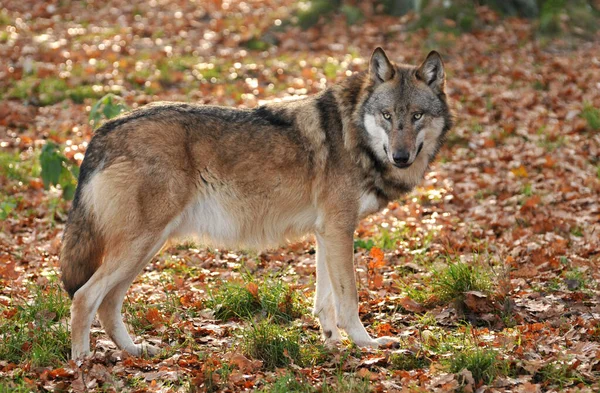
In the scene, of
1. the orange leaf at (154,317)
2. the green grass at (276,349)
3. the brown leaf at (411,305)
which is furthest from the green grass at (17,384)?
the brown leaf at (411,305)

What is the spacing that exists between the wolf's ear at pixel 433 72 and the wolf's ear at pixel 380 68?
236 mm

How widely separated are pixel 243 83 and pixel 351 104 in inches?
274

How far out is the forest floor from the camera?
15.0ft

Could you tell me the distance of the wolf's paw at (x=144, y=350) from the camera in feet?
16.5

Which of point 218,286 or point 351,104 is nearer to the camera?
point 351,104

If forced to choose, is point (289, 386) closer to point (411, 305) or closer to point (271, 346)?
point (271, 346)

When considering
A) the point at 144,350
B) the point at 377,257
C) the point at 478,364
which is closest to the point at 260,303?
the point at 144,350

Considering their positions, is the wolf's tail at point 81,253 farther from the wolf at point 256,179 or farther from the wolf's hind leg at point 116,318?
the wolf's hind leg at point 116,318

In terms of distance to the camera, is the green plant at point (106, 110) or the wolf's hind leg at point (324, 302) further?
the green plant at point (106, 110)

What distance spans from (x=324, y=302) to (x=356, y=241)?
192 centimetres

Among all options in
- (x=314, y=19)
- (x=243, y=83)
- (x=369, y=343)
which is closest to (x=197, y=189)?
(x=369, y=343)

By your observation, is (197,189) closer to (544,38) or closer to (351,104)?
(351,104)

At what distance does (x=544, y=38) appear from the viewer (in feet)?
45.5

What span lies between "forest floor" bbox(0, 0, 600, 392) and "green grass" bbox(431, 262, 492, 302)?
2cm
